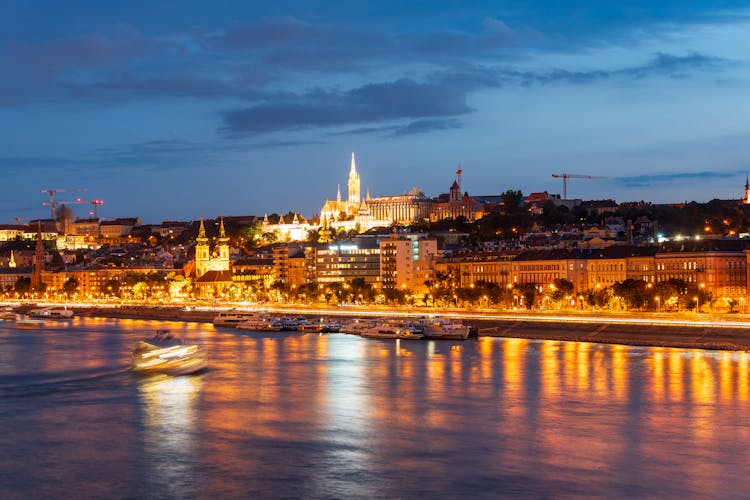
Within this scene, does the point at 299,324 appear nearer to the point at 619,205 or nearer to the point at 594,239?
the point at 594,239

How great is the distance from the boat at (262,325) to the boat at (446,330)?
22.4ft

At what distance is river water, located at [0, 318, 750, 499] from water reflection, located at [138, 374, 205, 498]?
0.04 meters

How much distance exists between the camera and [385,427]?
16.8 meters

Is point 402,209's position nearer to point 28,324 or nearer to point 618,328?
point 28,324

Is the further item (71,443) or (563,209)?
(563,209)

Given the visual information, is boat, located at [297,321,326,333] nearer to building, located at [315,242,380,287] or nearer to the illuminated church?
building, located at [315,242,380,287]

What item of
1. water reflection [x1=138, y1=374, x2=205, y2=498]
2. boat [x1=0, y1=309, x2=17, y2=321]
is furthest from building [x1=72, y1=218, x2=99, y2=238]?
water reflection [x1=138, y1=374, x2=205, y2=498]

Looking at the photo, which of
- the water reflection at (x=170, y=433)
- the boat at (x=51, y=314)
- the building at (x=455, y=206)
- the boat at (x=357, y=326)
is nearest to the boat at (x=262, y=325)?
A: the boat at (x=357, y=326)

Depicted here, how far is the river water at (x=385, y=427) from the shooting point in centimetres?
1335

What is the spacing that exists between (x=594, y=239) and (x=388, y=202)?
1656 inches

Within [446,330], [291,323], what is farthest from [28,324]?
[446,330]

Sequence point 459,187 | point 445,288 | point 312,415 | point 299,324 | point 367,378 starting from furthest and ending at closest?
1. point 459,187
2. point 445,288
3. point 299,324
4. point 367,378
5. point 312,415

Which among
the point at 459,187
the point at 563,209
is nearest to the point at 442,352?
the point at 563,209

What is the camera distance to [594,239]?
5481cm
